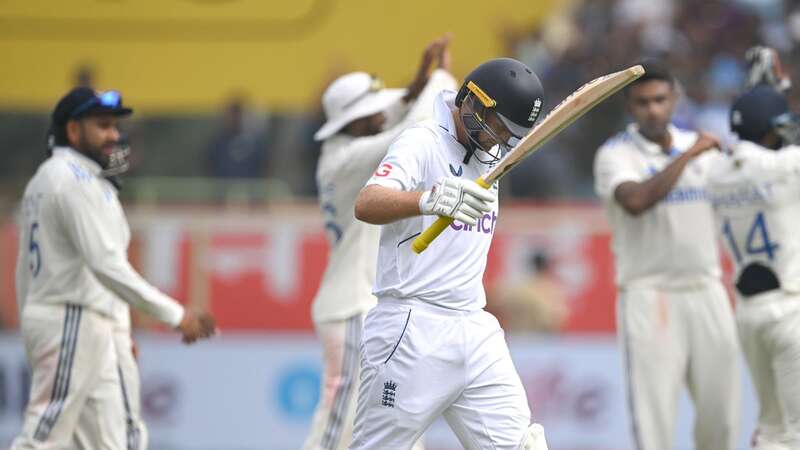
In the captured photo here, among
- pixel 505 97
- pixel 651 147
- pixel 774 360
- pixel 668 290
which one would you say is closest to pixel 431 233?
pixel 505 97

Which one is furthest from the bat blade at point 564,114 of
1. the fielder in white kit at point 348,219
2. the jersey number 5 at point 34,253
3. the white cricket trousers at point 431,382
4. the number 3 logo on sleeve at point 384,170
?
the jersey number 5 at point 34,253

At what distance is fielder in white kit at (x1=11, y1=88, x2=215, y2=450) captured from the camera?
7.86 m

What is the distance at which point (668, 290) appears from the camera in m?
9.12

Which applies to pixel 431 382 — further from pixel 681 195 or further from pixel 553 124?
pixel 681 195

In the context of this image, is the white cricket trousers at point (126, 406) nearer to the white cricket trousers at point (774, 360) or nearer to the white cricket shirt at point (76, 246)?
the white cricket shirt at point (76, 246)

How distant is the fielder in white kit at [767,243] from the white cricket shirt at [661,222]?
13.5 inches

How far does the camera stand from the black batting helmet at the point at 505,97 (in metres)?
6.20

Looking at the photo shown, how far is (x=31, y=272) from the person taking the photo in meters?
8.09

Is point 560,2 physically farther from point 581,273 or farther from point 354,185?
point 354,185

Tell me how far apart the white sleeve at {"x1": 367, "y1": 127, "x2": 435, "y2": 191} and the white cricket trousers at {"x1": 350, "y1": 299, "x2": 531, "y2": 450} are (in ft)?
1.95

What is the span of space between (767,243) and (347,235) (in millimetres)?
2588

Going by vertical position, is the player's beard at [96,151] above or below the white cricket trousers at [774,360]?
Answer: above

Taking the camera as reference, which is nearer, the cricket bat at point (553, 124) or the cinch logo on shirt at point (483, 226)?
the cricket bat at point (553, 124)

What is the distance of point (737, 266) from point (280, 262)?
6635 millimetres
